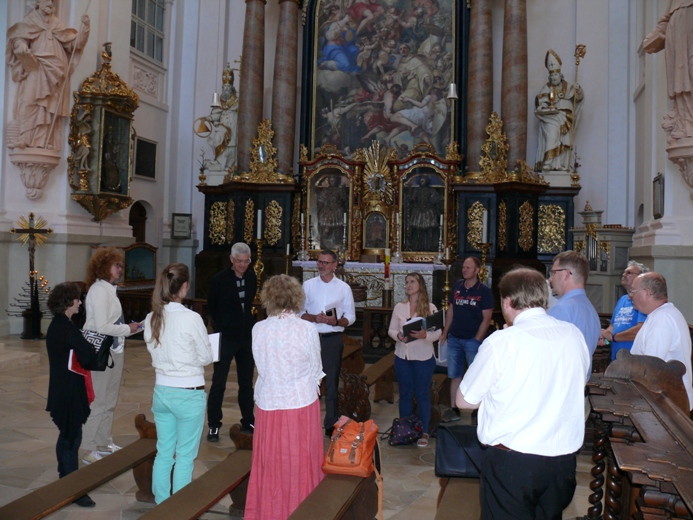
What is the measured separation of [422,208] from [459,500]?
10.5 metres

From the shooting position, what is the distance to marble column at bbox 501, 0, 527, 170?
521 inches

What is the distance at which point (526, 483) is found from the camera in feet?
9.01

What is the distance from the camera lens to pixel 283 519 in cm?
384

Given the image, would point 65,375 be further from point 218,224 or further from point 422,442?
point 218,224

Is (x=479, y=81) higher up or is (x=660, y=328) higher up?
(x=479, y=81)

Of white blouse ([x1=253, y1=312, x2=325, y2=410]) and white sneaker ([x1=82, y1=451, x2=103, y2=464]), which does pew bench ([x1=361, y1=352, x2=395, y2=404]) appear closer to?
white sneaker ([x1=82, y1=451, x2=103, y2=464])

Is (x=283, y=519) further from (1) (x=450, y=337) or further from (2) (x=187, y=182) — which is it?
(2) (x=187, y=182)

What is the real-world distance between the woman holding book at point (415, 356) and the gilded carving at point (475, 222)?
7.39 meters

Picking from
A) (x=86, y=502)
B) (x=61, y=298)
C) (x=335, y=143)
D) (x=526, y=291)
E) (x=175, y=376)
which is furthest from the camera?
(x=335, y=143)

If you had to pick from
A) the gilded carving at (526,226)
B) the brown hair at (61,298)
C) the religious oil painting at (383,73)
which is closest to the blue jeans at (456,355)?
the brown hair at (61,298)

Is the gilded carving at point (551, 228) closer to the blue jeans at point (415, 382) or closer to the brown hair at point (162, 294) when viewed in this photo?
the blue jeans at point (415, 382)

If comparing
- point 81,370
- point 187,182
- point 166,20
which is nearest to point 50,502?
point 81,370

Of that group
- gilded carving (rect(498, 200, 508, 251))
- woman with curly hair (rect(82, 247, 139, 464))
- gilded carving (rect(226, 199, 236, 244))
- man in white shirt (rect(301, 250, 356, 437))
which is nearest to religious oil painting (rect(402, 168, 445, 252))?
gilded carving (rect(498, 200, 508, 251))

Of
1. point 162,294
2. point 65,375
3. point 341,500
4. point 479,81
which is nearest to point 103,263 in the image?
point 65,375
